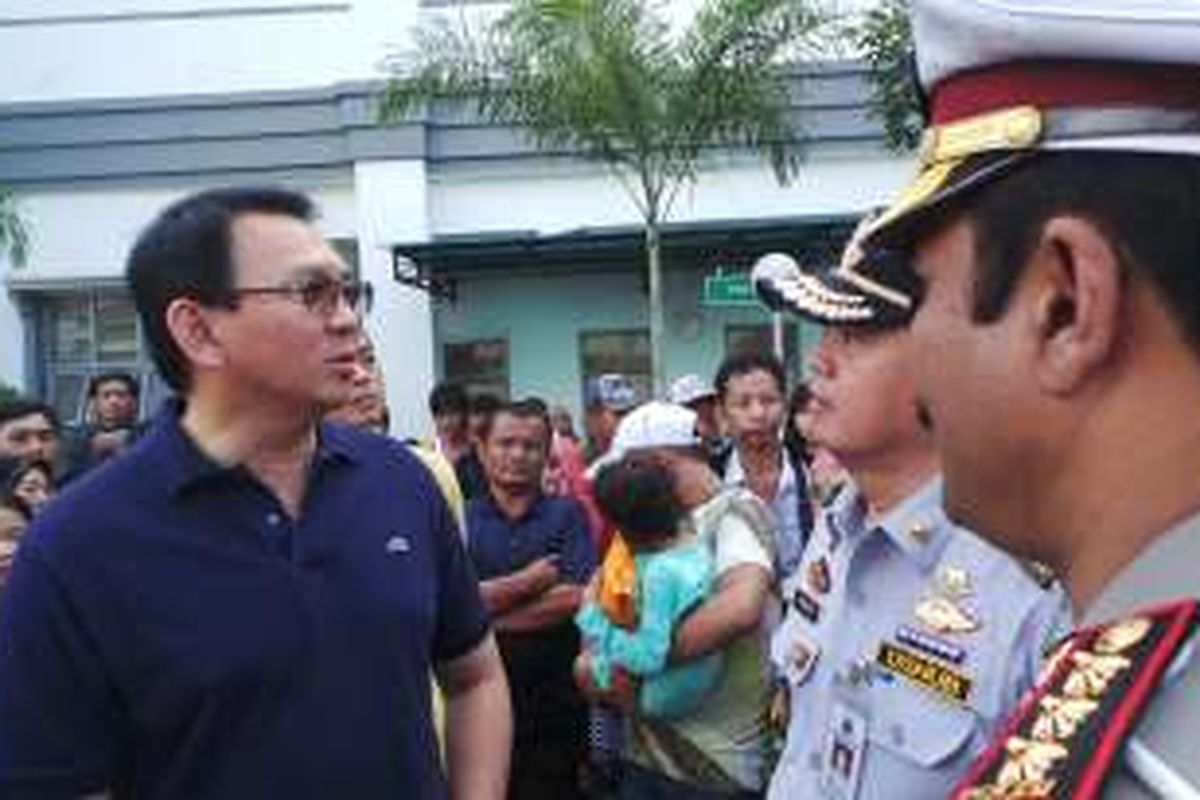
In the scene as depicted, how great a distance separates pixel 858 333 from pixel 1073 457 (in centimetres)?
171

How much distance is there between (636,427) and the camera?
5.33m

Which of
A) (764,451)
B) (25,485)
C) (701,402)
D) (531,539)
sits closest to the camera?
(25,485)

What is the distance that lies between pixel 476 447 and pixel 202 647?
3.87 m

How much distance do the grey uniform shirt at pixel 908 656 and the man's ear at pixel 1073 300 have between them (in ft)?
4.13

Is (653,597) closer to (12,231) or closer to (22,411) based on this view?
(22,411)

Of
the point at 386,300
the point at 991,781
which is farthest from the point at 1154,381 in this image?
the point at 386,300

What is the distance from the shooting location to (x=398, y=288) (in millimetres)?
16312

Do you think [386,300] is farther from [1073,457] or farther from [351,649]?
[1073,457]

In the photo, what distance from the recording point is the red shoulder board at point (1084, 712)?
3.50ft

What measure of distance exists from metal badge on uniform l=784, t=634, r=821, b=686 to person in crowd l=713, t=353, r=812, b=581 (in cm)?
260

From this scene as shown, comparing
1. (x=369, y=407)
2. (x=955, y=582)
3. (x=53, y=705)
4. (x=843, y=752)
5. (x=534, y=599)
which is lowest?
(x=534, y=599)

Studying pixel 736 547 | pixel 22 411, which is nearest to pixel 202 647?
pixel 736 547

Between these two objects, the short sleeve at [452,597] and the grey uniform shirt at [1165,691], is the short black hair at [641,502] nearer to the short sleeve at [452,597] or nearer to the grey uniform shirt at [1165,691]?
the short sleeve at [452,597]

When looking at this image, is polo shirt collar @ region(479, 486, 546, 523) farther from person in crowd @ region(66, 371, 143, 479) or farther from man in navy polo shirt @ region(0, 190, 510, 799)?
man in navy polo shirt @ region(0, 190, 510, 799)
